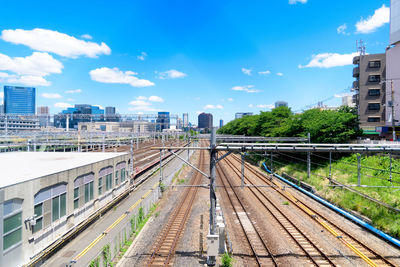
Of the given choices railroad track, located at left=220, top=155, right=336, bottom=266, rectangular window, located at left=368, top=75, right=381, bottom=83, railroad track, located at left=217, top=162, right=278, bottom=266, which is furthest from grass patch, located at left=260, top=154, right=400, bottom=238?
rectangular window, located at left=368, top=75, right=381, bottom=83

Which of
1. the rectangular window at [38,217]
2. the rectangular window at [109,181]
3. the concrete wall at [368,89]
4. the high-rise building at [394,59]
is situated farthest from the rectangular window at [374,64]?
the rectangular window at [38,217]

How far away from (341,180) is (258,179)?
9.41m

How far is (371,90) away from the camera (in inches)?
1825

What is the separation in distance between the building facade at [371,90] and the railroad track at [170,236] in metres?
43.7

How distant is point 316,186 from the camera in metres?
23.0

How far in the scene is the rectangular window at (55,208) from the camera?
1291 cm

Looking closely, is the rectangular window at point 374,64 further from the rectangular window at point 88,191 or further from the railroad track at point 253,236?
the rectangular window at point 88,191

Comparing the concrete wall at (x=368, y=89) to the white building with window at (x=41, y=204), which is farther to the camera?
the concrete wall at (x=368, y=89)

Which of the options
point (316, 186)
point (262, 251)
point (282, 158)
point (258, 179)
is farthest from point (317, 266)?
point (282, 158)

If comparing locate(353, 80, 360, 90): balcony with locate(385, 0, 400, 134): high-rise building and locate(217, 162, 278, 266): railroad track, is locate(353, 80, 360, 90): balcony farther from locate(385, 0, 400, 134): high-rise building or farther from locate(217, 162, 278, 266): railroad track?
locate(217, 162, 278, 266): railroad track

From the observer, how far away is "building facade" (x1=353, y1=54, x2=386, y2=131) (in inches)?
1801

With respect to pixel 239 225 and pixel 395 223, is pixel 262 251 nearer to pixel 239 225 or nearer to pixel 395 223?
pixel 239 225

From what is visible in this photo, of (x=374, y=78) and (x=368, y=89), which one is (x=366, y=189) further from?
(x=374, y=78)

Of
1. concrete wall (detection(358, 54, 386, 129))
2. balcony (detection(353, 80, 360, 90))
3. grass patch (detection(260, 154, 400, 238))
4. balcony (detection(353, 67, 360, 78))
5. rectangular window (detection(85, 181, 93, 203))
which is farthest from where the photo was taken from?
balcony (detection(353, 80, 360, 90))
